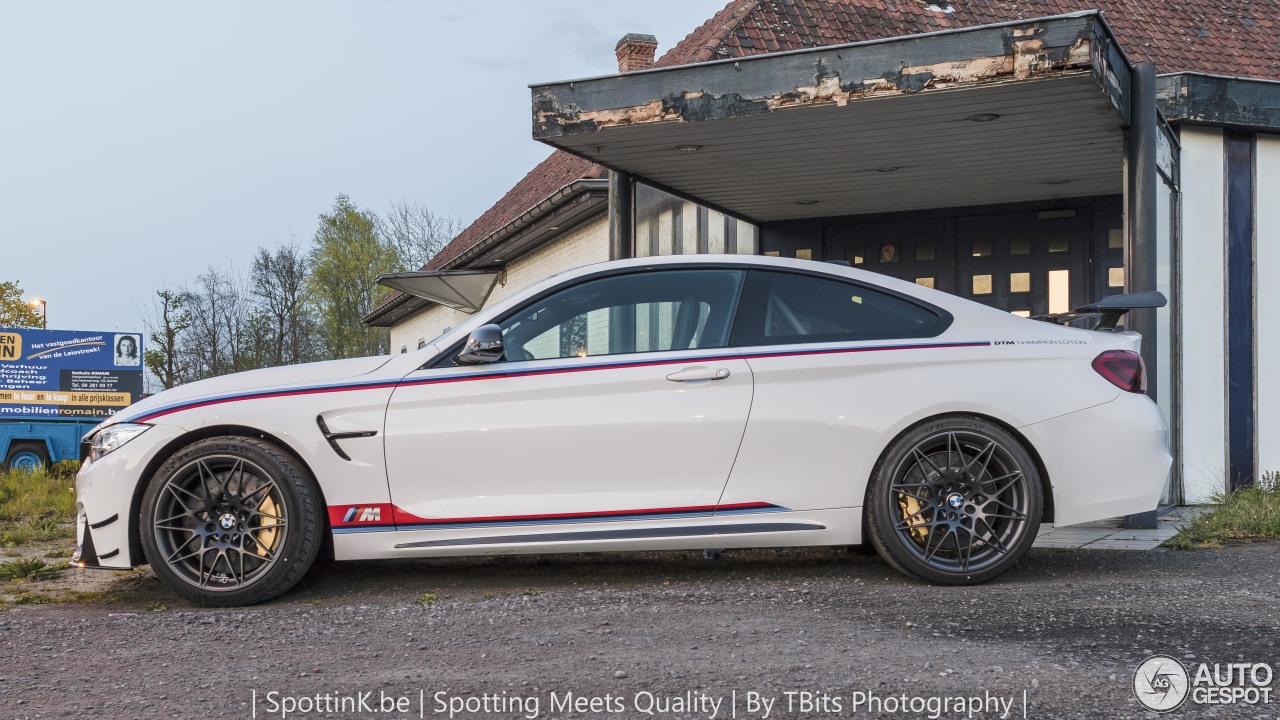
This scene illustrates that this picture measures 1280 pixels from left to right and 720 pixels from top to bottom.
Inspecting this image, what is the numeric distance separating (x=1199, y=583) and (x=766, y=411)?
2.04 m

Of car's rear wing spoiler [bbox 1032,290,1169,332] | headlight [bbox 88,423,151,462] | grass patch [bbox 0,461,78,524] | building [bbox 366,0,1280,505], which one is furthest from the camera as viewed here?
grass patch [bbox 0,461,78,524]

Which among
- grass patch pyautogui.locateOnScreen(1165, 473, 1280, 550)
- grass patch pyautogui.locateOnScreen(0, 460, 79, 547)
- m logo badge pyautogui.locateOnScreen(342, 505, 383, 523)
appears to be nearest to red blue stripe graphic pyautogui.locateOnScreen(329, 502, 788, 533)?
m logo badge pyautogui.locateOnScreen(342, 505, 383, 523)

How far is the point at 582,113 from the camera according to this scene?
26.8 ft

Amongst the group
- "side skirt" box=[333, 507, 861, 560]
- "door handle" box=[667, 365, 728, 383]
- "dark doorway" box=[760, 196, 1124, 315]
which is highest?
"dark doorway" box=[760, 196, 1124, 315]

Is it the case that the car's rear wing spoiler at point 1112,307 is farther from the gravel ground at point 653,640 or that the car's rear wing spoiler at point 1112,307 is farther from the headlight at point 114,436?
the headlight at point 114,436

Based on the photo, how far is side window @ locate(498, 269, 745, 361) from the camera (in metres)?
5.27

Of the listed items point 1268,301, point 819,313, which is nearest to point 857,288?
point 819,313

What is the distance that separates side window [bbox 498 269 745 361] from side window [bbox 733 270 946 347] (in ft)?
0.35

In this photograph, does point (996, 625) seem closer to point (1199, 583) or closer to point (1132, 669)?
point (1132, 669)

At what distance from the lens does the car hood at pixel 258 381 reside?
514cm

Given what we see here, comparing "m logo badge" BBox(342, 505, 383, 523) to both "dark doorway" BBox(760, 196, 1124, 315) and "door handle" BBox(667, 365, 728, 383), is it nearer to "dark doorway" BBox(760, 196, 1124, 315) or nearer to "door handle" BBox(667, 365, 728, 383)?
"door handle" BBox(667, 365, 728, 383)

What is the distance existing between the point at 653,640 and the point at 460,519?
4.27 ft

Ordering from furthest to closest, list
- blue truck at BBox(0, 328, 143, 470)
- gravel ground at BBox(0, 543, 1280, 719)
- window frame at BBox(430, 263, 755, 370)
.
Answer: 1. blue truck at BBox(0, 328, 143, 470)
2. window frame at BBox(430, 263, 755, 370)
3. gravel ground at BBox(0, 543, 1280, 719)

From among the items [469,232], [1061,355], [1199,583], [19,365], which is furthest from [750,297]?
[469,232]
